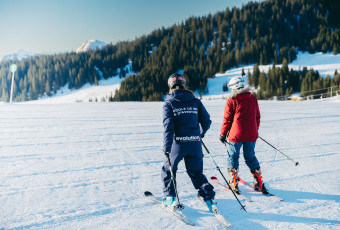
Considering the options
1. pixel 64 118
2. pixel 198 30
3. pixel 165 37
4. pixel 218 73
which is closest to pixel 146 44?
pixel 165 37

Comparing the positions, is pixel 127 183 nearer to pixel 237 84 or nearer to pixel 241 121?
pixel 241 121

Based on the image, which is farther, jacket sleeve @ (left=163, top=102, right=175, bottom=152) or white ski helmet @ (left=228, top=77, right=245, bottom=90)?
white ski helmet @ (left=228, top=77, right=245, bottom=90)

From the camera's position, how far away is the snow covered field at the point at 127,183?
2.72 m

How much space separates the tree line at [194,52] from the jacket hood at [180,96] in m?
74.6

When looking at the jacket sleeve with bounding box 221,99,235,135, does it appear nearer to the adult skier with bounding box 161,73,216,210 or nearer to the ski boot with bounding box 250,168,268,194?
the adult skier with bounding box 161,73,216,210

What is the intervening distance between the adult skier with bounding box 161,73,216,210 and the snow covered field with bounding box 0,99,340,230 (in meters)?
0.35

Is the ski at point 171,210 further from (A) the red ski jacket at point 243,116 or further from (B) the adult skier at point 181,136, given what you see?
(A) the red ski jacket at point 243,116

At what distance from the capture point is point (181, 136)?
2.80m

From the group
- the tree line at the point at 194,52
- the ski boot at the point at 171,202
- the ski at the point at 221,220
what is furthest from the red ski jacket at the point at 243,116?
the tree line at the point at 194,52

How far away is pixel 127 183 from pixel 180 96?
1916mm

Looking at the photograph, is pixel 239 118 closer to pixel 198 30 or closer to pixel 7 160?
pixel 7 160

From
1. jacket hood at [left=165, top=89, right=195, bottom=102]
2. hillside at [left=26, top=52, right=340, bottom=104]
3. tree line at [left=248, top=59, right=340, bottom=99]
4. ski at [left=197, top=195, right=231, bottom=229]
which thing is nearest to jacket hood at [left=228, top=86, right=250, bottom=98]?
jacket hood at [left=165, top=89, right=195, bottom=102]

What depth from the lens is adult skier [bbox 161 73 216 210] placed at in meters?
2.78

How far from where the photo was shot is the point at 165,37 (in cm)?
12888
